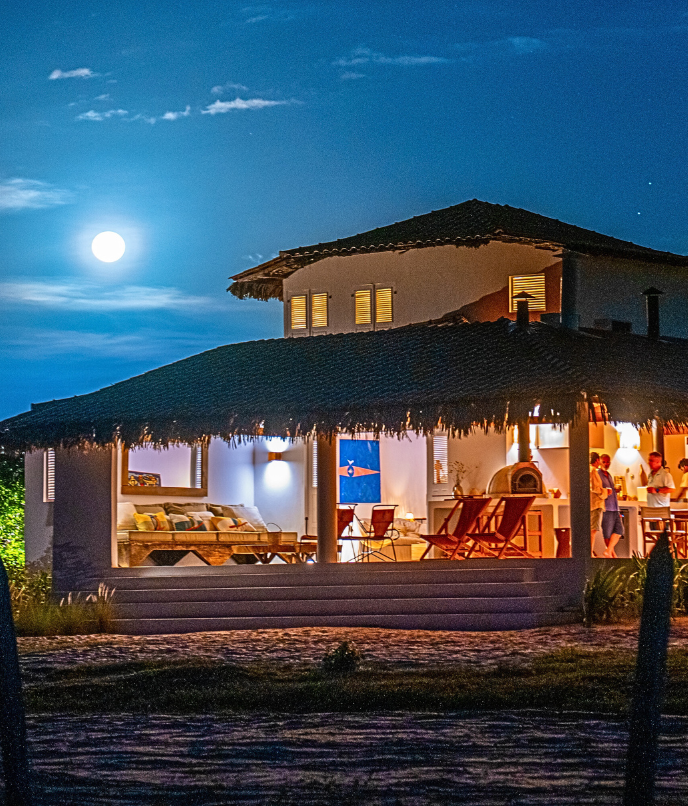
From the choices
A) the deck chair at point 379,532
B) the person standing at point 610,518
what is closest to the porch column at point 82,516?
the deck chair at point 379,532

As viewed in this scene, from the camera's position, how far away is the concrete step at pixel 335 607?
15.1 m

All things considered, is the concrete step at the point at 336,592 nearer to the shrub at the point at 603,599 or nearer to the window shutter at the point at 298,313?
the shrub at the point at 603,599

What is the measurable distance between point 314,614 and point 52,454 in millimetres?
5864

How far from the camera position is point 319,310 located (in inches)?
862

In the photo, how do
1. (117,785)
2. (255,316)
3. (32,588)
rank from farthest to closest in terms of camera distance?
(255,316) → (32,588) → (117,785)

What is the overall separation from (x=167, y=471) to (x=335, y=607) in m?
7.26

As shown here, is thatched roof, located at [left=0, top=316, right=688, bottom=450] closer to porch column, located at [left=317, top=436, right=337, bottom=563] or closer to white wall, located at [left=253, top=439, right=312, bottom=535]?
porch column, located at [left=317, top=436, right=337, bottom=563]

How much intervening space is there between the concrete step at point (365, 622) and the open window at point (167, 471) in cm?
572

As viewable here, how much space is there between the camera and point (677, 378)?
1711 cm

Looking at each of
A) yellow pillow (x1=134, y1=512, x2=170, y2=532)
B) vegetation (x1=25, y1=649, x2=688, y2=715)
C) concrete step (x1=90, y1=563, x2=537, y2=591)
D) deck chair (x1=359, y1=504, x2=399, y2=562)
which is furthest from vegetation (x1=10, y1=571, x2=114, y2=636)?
deck chair (x1=359, y1=504, x2=399, y2=562)

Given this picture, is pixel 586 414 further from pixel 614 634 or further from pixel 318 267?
pixel 318 267

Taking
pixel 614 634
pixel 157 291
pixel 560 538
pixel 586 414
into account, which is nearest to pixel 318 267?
pixel 560 538

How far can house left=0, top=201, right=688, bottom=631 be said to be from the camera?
51.0ft

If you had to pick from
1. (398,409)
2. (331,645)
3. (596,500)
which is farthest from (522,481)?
(331,645)
